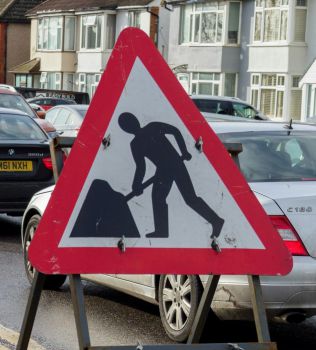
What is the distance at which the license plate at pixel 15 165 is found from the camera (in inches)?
516

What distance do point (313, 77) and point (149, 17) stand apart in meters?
18.2

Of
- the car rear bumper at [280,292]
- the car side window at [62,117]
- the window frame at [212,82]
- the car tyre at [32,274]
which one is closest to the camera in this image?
the car rear bumper at [280,292]

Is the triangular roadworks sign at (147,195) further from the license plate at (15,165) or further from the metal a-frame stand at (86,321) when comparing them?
the license plate at (15,165)

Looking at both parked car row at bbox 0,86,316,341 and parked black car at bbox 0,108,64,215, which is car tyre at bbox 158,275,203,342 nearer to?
parked car row at bbox 0,86,316,341

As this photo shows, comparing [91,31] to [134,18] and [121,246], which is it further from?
[121,246]

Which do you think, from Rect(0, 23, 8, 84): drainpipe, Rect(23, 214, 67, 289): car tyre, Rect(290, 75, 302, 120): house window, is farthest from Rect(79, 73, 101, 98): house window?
Rect(23, 214, 67, 289): car tyre

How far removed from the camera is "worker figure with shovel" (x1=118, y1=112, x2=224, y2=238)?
14.8 ft

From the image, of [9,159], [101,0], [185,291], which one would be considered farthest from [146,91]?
[101,0]

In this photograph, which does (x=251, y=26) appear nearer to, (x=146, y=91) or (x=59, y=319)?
(x=59, y=319)

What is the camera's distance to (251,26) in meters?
51.3

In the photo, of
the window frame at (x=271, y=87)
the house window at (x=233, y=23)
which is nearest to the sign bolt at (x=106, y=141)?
the window frame at (x=271, y=87)

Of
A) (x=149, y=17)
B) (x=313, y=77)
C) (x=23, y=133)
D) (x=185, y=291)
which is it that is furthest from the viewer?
(x=149, y=17)

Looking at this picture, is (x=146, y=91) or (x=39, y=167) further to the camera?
(x=39, y=167)

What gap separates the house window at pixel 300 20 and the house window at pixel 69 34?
26.8 meters
